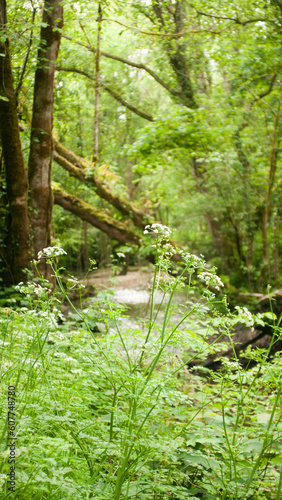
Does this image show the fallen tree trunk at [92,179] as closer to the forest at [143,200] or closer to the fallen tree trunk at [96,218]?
the forest at [143,200]

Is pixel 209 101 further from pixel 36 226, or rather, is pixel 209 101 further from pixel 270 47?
pixel 36 226

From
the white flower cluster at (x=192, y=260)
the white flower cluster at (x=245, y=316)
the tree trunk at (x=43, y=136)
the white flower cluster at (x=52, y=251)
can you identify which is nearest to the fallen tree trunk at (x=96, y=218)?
the tree trunk at (x=43, y=136)

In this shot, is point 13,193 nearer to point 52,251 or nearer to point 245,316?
point 52,251

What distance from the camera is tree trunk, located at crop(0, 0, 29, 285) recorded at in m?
5.76

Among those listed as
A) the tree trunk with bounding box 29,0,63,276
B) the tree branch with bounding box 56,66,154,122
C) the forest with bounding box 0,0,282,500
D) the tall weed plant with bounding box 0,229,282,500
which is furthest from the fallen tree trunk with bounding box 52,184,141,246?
the tall weed plant with bounding box 0,229,282,500

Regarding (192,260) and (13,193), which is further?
(13,193)

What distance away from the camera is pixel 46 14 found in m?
6.21

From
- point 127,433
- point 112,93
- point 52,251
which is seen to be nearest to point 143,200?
point 112,93

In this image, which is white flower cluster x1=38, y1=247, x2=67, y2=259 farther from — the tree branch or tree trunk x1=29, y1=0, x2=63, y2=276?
the tree branch

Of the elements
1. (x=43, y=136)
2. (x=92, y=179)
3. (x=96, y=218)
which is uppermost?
(x=43, y=136)

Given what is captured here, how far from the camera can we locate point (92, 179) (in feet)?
30.9

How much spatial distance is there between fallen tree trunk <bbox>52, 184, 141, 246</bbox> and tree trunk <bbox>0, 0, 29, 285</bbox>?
10.0 ft

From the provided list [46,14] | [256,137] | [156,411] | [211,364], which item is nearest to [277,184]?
[256,137]

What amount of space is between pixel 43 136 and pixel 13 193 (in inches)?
46.7
